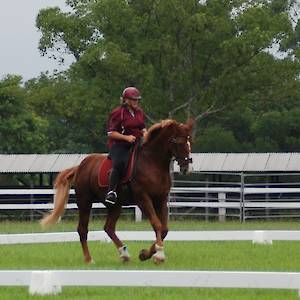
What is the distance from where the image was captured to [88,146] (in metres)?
57.9

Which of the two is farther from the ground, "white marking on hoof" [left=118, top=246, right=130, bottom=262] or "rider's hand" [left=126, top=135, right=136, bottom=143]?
"rider's hand" [left=126, top=135, right=136, bottom=143]

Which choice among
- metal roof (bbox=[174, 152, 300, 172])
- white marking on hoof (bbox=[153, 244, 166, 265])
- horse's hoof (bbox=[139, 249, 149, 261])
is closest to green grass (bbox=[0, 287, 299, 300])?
white marking on hoof (bbox=[153, 244, 166, 265])

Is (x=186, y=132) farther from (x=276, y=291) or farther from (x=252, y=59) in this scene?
(x=252, y=59)

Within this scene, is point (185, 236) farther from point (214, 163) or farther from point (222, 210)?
point (214, 163)

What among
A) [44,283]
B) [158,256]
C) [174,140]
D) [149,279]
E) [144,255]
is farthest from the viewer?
[174,140]

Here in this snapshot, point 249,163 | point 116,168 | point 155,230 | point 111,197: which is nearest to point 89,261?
point 111,197

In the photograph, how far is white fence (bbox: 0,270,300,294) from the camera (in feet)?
30.0

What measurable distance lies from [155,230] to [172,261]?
0.55m

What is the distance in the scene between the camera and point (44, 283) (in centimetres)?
963

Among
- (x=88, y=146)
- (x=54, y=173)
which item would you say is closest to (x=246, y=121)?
(x=88, y=146)

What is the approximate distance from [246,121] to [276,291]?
47499mm

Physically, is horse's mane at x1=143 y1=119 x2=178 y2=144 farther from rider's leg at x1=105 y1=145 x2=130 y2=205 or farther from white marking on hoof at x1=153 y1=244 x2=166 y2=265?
white marking on hoof at x1=153 y1=244 x2=166 y2=265

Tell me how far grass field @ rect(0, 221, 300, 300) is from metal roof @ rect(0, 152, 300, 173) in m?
18.1

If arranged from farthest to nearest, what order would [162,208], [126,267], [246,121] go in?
[246,121]
[162,208]
[126,267]
